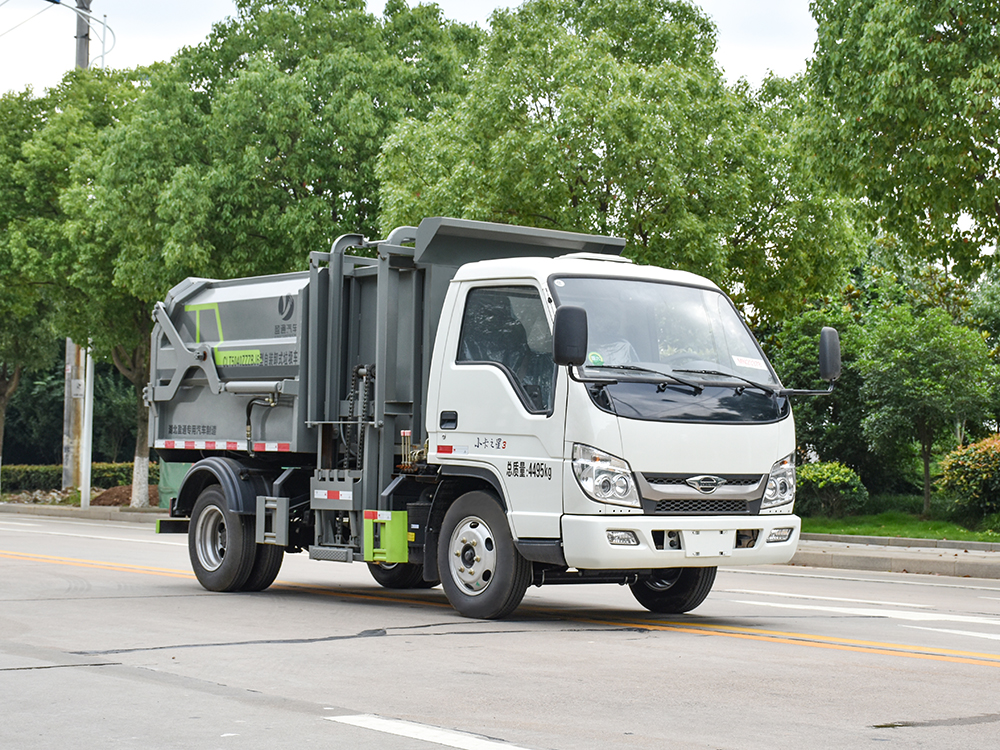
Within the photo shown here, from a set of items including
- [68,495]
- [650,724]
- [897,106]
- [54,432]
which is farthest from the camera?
[54,432]

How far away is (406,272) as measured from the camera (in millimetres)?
11336

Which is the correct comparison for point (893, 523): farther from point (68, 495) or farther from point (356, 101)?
point (68, 495)

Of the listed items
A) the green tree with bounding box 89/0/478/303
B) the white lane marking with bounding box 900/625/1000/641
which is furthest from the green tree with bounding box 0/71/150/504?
the white lane marking with bounding box 900/625/1000/641

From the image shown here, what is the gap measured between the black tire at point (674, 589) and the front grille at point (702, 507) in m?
1.15

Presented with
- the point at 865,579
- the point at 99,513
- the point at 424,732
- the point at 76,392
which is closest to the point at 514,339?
the point at 424,732

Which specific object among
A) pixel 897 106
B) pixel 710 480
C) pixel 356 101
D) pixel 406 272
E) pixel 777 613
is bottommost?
pixel 777 613

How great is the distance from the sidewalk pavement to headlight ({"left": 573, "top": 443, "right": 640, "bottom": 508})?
30.4 ft

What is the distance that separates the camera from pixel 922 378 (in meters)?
26.8

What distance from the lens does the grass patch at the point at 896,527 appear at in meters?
24.4

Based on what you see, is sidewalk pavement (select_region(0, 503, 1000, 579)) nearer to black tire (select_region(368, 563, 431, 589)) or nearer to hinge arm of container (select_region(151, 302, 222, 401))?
black tire (select_region(368, 563, 431, 589))

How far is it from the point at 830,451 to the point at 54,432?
32.4m

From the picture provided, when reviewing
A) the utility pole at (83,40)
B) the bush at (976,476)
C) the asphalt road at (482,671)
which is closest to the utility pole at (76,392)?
the utility pole at (83,40)

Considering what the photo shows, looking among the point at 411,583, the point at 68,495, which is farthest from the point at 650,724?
the point at 68,495

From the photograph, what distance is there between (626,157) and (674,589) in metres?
12.4
